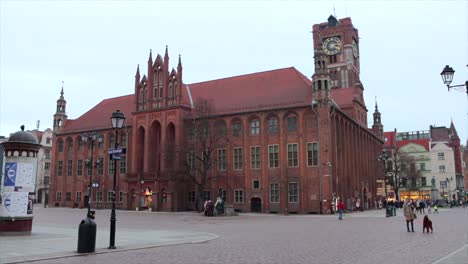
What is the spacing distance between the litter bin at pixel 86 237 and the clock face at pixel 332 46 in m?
79.9

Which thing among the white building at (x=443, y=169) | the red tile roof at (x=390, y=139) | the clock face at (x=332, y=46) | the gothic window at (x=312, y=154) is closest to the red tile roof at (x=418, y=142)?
the white building at (x=443, y=169)

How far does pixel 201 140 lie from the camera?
5203 cm

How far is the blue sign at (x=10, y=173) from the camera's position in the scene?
2033cm

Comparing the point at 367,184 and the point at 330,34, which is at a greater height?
the point at 330,34

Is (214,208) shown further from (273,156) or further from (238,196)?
(273,156)

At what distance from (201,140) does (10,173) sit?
32225mm

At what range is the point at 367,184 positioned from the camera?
6788 cm

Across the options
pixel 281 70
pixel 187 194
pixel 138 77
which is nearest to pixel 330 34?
pixel 281 70

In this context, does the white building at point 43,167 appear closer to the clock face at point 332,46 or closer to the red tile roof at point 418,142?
the clock face at point 332,46

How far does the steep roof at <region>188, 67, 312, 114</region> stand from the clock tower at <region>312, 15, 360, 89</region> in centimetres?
2812

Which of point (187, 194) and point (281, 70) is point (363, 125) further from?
point (187, 194)

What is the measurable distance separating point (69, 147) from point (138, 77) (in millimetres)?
20672

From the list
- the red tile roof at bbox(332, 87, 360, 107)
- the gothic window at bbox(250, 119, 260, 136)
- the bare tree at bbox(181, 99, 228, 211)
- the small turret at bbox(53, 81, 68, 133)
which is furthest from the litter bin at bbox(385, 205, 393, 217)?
the small turret at bbox(53, 81, 68, 133)

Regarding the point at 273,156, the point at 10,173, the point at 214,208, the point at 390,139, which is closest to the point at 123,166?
the point at 273,156
